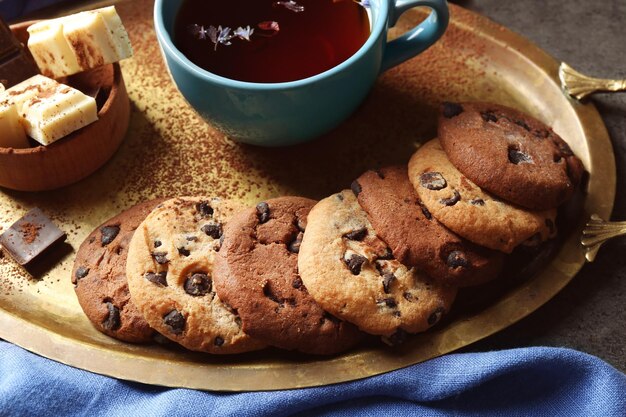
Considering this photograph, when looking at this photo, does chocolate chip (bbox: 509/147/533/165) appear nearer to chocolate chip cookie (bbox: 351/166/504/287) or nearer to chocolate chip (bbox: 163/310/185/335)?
chocolate chip cookie (bbox: 351/166/504/287)

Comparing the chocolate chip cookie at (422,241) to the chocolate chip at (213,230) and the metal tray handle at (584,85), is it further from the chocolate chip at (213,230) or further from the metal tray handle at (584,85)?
the metal tray handle at (584,85)

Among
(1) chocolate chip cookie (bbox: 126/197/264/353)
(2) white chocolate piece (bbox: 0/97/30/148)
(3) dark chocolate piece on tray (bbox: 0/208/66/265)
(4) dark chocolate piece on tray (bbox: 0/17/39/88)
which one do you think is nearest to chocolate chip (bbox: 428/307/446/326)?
(1) chocolate chip cookie (bbox: 126/197/264/353)

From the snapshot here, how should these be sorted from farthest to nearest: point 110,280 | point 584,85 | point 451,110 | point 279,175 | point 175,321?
point 584,85 < point 279,175 < point 451,110 < point 110,280 < point 175,321

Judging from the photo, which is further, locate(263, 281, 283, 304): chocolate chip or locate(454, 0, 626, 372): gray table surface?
locate(454, 0, 626, 372): gray table surface

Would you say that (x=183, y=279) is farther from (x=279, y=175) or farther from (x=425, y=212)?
(x=425, y=212)

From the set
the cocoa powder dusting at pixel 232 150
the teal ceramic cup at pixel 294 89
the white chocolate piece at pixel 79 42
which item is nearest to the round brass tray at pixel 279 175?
the cocoa powder dusting at pixel 232 150

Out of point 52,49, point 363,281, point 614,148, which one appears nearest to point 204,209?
point 363,281
